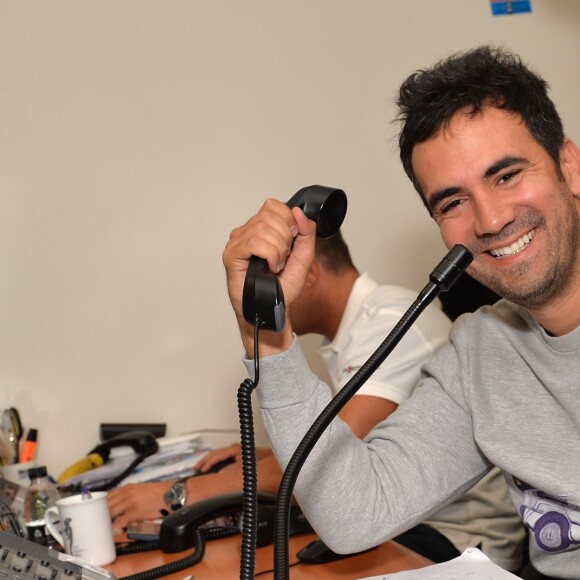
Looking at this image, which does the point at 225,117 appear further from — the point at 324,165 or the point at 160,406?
the point at 160,406

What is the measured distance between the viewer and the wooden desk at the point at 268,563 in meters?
1.14

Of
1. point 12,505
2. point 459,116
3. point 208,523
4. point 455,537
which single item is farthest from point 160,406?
point 459,116

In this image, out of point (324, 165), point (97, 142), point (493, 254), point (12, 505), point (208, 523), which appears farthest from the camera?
point (324, 165)

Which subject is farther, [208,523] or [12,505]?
[12,505]

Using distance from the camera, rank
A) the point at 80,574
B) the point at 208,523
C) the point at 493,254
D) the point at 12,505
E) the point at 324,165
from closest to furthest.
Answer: the point at 80,574
the point at 493,254
the point at 208,523
the point at 12,505
the point at 324,165

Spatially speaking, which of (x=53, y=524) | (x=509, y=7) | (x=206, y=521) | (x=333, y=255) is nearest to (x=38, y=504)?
(x=53, y=524)

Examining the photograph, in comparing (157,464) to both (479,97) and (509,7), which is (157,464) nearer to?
(479,97)

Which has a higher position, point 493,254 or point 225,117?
point 225,117

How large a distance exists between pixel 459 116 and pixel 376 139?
108cm

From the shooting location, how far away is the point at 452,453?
4.12 ft

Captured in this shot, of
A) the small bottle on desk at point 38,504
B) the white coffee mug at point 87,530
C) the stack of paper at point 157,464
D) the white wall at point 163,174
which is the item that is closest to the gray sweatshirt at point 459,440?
the white coffee mug at point 87,530

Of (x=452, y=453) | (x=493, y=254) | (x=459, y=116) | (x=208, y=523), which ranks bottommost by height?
(x=208, y=523)

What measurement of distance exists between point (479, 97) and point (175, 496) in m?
0.95

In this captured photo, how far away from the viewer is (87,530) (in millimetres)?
1337
